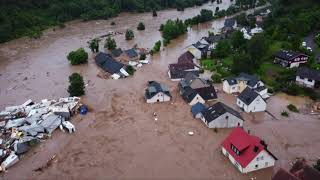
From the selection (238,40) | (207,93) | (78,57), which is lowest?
(207,93)

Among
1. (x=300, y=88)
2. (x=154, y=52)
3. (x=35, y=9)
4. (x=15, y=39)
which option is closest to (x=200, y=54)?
(x=154, y=52)

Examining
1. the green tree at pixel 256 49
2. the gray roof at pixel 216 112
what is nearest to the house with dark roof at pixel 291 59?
the green tree at pixel 256 49

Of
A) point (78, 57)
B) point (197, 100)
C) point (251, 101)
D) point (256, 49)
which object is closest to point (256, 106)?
point (251, 101)

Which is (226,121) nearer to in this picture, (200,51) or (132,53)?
(200,51)

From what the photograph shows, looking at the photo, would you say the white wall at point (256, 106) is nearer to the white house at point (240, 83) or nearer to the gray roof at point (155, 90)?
the white house at point (240, 83)

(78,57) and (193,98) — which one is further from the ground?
(78,57)

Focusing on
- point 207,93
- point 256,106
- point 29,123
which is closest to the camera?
point 29,123
